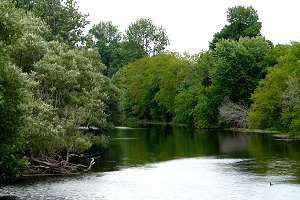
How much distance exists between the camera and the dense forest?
3803 centimetres

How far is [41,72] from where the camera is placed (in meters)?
54.9

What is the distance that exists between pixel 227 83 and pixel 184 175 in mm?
60268

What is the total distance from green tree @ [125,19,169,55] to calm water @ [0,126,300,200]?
93.5 m

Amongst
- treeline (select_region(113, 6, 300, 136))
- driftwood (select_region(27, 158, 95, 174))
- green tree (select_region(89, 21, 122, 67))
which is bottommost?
driftwood (select_region(27, 158, 95, 174))

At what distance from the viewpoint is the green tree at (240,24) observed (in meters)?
117

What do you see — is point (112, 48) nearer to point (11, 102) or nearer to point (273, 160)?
point (273, 160)

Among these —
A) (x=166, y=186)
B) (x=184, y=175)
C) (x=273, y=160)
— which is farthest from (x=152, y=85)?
(x=166, y=186)

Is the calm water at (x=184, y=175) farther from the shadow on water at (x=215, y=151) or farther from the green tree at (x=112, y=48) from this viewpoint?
the green tree at (x=112, y=48)

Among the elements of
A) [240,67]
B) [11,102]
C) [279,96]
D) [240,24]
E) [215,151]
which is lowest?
[215,151]

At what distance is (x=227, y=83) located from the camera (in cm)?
10581

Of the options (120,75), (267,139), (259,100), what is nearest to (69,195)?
(267,139)

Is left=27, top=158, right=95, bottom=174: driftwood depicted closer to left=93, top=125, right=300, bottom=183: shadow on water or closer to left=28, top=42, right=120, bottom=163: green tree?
left=28, top=42, right=120, bottom=163: green tree

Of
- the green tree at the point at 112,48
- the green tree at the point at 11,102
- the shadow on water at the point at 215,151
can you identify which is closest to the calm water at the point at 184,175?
the shadow on water at the point at 215,151

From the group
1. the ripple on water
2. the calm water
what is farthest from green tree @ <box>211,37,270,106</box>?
the ripple on water
